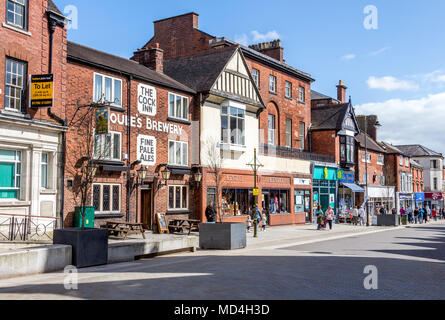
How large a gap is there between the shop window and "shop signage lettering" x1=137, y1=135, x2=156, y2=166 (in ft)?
20.6

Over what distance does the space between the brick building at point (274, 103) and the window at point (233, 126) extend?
72.4 inches

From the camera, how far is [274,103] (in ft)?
115

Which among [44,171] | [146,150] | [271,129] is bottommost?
[44,171]

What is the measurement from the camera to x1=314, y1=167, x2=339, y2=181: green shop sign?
127 ft

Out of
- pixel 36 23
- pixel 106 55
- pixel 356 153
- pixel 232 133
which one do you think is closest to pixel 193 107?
pixel 232 133

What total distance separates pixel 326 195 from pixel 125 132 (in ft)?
73.8

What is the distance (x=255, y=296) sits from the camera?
9016mm

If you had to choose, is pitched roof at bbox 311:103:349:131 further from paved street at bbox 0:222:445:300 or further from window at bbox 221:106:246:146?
paved street at bbox 0:222:445:300

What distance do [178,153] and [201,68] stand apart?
607 centimetres

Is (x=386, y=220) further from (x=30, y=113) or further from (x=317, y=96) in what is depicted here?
(x=30, y=113)

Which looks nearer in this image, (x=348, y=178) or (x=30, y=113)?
(x=30, y=113)

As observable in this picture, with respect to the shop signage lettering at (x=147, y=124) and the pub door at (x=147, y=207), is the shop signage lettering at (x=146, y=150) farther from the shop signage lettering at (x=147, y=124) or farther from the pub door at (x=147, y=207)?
the pub door at (x=147, y=207)

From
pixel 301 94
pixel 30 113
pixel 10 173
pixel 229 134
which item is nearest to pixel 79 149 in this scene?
pixel 30 113

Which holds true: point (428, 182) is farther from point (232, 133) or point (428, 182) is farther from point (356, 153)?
point (232, 133)
